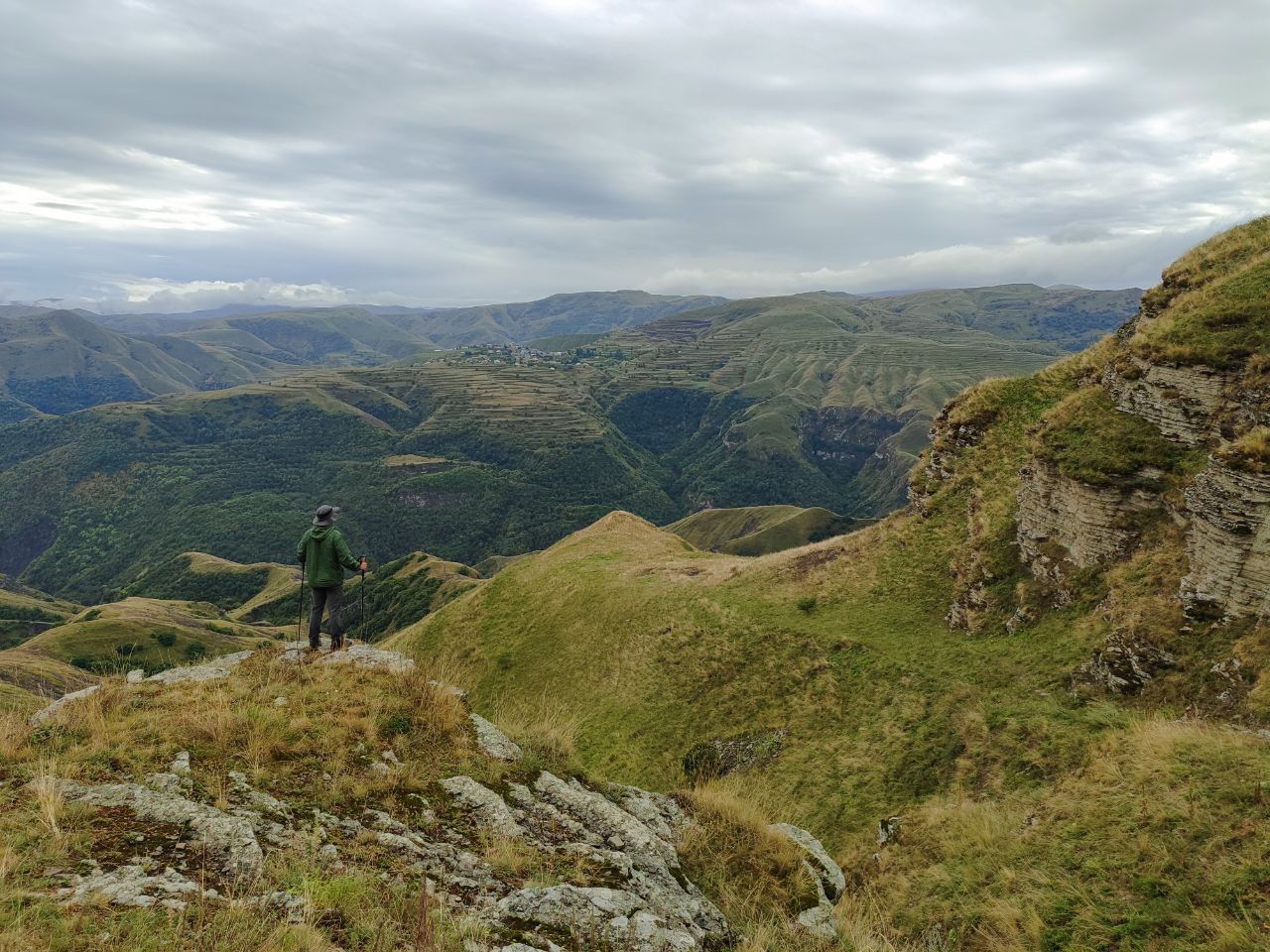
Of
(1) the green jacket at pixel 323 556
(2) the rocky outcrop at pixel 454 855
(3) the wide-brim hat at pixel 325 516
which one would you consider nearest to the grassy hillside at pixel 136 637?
(1) the green jacket at pixel 323 556

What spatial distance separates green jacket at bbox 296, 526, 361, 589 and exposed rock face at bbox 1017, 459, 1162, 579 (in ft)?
83.9

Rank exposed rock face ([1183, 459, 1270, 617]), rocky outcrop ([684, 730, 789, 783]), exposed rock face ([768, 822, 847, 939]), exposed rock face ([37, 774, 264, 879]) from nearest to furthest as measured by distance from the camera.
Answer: exposed rock face ([37, 774, 264, 879]) → exposed rock face ([768, 822, 847, 939]) → exposed rock face ([1183, 459, 1270, 617]) → rocky outcrop ([684, 730, 789, 783])

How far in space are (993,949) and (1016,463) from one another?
1080 inches

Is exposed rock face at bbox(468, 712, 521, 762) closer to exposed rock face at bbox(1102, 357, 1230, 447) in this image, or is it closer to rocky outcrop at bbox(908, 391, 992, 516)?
exposed rock face at bbox(1102, 357, 1230, 447)

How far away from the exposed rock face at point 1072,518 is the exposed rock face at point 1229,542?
442cm

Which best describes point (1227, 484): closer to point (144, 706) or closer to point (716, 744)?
point (716, 744)

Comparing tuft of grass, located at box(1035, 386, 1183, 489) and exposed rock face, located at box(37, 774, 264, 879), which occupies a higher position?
tuft of grass, located at box(1035, 386, 1183, 489)

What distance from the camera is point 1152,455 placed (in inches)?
916

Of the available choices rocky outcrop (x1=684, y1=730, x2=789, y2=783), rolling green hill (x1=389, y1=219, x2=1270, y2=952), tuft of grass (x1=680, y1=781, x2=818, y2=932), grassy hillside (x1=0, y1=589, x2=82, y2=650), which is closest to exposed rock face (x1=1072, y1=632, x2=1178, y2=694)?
rolling green hill (x1=389, y1=219, x2=1270, y2=952)

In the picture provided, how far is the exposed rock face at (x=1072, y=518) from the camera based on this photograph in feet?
76.0

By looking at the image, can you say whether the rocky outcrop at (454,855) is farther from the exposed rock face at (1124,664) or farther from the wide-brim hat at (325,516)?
the exposed rock face at (1124,664)

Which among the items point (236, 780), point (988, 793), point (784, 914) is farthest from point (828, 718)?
point (236, 780)

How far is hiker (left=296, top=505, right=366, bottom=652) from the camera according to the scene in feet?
54.9

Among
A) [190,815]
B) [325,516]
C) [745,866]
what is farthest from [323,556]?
[745,866]
